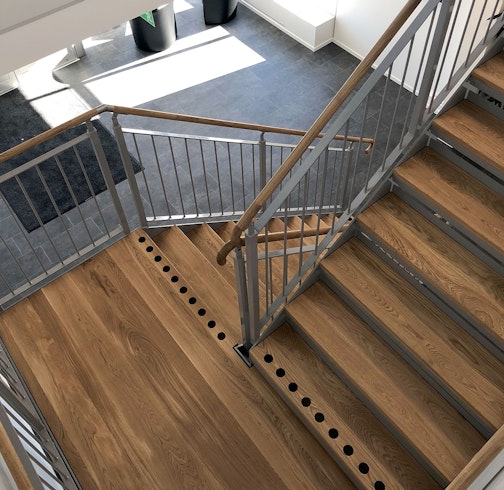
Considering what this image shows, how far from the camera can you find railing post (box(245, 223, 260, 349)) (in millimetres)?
2273

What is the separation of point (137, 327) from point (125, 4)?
1.70 m

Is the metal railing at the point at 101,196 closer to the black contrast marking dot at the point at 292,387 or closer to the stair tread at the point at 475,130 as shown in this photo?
the stair tread at the point at 475,130

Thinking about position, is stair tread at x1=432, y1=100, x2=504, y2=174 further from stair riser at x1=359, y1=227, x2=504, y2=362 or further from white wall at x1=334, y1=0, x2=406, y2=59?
white wall at x1=334, y1=0, x2=406, y2=59

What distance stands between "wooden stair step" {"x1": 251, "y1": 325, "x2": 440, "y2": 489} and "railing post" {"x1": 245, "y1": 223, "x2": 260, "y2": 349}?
10 centimetres

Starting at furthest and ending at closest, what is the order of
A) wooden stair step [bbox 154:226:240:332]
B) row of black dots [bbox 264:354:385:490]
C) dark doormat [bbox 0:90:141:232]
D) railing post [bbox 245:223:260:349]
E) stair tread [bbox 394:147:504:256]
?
dark doormat [bbox 0:90:141:232]
wooden stair step [bbox 154:226:240:332]
stair tread [bbox 394:147:504:256]
row of black dots [bbox 264:354:385:490]
railing post [bbox 245:223:260:349]

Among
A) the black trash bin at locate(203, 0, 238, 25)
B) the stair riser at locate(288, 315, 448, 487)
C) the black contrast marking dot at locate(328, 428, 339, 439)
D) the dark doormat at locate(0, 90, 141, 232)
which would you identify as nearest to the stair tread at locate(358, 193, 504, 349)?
the stair riser at locate(288, 315, 448, 487)

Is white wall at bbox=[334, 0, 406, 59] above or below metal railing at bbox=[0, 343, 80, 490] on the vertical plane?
below

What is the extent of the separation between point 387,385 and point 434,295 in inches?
19.1

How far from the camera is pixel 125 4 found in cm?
256

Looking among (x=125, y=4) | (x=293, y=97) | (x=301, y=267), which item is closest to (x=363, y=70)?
(x=301, y=267)

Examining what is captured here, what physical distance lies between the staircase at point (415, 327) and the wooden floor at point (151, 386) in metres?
0.22

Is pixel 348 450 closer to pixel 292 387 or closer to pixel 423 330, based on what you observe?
pixel 292 387

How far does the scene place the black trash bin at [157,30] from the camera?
6535 millimetres

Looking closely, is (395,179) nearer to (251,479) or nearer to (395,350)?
(395,350)
